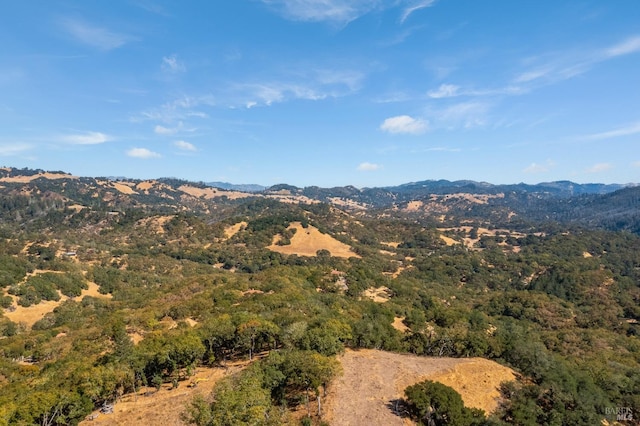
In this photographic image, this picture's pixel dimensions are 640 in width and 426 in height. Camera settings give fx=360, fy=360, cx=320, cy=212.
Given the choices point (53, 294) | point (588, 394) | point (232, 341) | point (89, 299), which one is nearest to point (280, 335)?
point (232, 341)

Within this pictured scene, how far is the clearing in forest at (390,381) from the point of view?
37312mm

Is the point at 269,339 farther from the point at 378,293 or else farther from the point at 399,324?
the point at 378,293

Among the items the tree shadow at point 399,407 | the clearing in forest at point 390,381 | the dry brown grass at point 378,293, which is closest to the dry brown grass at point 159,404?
the clearing in forest at point 390,381

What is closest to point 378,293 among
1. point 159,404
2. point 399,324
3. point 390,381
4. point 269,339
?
point 399,324

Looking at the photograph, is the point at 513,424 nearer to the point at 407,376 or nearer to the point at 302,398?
the point at 407,376

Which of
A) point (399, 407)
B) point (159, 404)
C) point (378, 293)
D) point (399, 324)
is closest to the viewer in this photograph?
point (399, 407)

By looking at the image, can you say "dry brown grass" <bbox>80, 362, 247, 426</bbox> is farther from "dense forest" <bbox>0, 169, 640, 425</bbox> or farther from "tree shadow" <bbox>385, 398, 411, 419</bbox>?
"tree shadow" <bbox>385, 398, 411, 419</bbox>

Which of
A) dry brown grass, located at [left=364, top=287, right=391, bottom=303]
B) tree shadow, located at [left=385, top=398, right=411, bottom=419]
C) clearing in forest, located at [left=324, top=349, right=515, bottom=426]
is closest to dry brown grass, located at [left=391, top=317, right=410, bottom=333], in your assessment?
dry brown grass, located at [left=364, top=287, right=391, bottom=303]

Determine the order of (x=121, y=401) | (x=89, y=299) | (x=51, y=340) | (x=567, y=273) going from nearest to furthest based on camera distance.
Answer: (x=121, y=401), (x=51, y=340), (x=89, y=299), (x=567, y=273)

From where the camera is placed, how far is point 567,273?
164m

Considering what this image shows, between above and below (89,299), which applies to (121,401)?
above

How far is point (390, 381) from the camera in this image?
4353 cm

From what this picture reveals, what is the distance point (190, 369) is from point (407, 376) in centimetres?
2740

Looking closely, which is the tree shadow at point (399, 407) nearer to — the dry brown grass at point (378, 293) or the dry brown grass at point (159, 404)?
the dry brown grass at point (159, 404)
